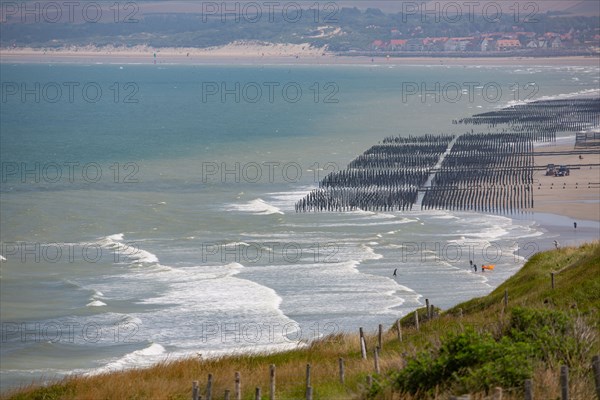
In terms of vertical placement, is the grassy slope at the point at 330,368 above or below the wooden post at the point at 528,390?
below

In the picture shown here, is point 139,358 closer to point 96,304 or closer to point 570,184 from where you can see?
point 96,304

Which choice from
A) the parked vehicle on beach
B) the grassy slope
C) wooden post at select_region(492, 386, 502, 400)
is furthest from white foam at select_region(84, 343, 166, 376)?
the parked vehicle on beach

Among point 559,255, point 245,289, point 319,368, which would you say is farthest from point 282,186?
point 319,368

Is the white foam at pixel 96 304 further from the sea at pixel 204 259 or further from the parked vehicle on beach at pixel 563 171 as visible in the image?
the parked vehicle on beach at pixel 563 171

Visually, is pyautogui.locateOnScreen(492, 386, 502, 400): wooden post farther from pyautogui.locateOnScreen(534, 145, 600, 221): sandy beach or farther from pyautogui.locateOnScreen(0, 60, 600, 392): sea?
pyautogui.locateOnScreen(534, 145, 600, 221): sandy beach

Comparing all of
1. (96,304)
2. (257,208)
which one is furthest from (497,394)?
(257,208)

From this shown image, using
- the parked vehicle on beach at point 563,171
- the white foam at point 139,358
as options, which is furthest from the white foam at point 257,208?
the white foam at point 139,358
